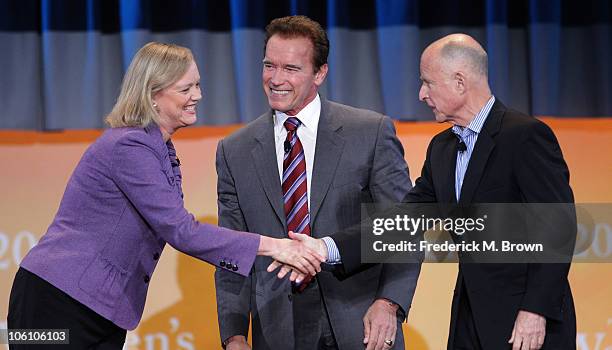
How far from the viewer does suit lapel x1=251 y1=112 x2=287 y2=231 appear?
260 centimetres

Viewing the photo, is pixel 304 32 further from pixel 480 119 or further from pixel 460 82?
pixel 480 119

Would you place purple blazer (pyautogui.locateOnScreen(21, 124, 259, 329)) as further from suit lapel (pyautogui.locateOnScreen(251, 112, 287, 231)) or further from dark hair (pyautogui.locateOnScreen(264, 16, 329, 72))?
dark hair (pyautogui.locateOnScreen(264, 16, 329, 72))

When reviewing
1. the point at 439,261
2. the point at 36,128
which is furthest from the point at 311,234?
the point at 36,128

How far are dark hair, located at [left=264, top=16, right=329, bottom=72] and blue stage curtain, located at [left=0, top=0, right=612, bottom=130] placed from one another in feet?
2.40

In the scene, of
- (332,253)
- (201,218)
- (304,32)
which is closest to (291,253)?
(332,253)

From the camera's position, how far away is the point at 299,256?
2.47m

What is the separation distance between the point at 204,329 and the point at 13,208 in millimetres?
938

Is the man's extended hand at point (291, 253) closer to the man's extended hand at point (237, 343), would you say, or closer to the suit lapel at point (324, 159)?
the suit lapel at point (324, 159)

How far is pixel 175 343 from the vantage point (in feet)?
11.3

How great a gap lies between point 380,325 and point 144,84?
0.97 metres

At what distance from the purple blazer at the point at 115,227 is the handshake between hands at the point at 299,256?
281mm

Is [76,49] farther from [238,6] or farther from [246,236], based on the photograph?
[246,236]

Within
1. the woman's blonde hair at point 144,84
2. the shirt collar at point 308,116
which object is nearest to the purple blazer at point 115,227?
the woman's blonde hair at point 144,84

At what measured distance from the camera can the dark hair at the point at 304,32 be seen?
2703 millimetres
